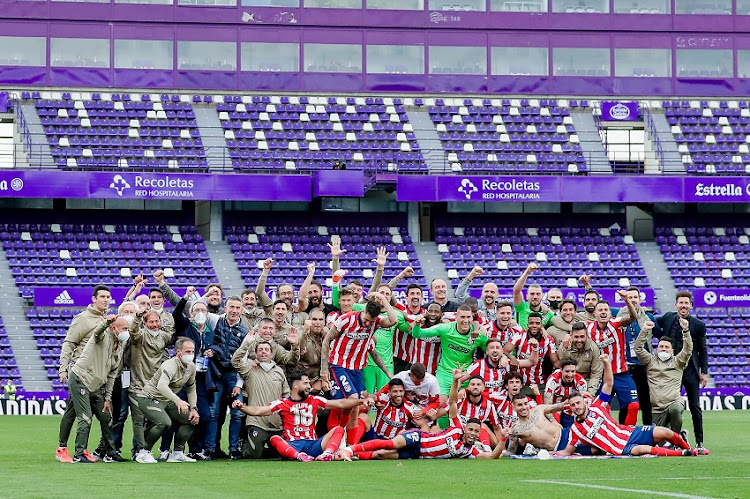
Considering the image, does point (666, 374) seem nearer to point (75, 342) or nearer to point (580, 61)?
point (75, 342)

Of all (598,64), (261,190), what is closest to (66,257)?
(261,190)

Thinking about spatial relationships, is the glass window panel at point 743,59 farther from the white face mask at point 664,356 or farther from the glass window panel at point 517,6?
the white face mask at point 664,356

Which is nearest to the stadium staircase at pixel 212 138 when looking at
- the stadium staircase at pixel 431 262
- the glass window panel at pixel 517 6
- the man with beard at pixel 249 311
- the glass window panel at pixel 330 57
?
the glass window panel at pixel 330 57

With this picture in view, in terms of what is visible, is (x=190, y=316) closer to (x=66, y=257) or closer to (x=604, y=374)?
(x=604, y=374)

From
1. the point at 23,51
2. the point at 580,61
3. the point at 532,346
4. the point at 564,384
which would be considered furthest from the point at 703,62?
the point at 564,384

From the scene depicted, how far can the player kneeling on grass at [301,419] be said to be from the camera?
16.2 metres

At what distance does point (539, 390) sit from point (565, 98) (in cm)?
2804

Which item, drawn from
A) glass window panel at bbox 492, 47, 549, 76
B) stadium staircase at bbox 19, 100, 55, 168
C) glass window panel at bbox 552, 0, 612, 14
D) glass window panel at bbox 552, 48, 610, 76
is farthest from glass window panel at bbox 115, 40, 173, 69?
glass window panel at bbox 552, 0, 612, 14

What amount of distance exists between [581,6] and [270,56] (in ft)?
34.6

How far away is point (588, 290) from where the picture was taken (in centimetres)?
1806

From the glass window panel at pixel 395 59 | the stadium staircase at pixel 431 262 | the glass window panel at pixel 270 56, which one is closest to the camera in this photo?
the stadium staircase at pixel 431 262

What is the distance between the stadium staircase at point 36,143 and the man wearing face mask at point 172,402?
24.3 meters

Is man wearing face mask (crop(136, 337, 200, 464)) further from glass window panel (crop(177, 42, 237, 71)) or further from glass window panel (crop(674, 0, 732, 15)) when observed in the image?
glass window panel (crop(674, 0, 732, 15))

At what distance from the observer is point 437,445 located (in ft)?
54.3
